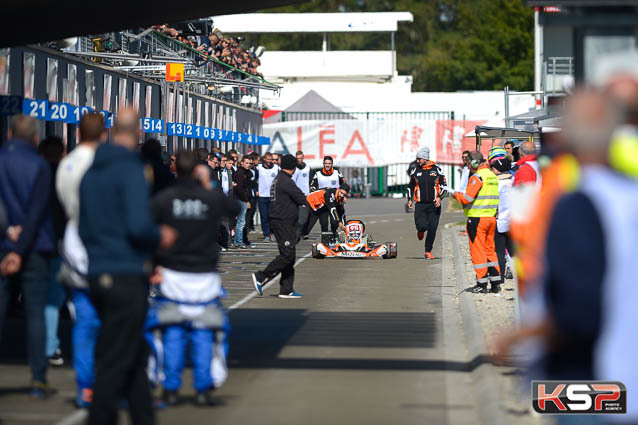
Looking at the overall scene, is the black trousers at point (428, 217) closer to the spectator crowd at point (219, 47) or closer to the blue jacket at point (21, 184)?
the spectator crowd at point (219, 47)

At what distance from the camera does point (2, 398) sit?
9.57 m

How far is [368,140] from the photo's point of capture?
1951 inches

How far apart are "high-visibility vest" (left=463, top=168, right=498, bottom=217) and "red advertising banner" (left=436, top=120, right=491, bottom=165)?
33650 mm

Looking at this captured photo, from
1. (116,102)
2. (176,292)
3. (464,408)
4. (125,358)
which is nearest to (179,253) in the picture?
(176,292)

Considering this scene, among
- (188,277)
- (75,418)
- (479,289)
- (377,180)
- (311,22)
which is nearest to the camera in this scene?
(75,418)

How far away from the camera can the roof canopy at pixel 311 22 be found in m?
67.1

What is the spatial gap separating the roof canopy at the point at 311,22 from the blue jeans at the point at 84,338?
5862cm

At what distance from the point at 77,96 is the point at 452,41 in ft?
248

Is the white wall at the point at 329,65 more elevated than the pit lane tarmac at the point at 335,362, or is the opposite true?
the white wall at the point at 329,65

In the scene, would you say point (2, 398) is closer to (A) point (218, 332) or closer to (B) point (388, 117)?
(A) point (218, 332)

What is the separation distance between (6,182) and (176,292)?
1.70 m

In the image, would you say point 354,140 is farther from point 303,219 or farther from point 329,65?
point 303,219

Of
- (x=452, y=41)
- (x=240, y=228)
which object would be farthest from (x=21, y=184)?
(x=452, y=41)

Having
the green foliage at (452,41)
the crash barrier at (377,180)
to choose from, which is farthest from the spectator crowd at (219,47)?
the green foliage at (452,41)
